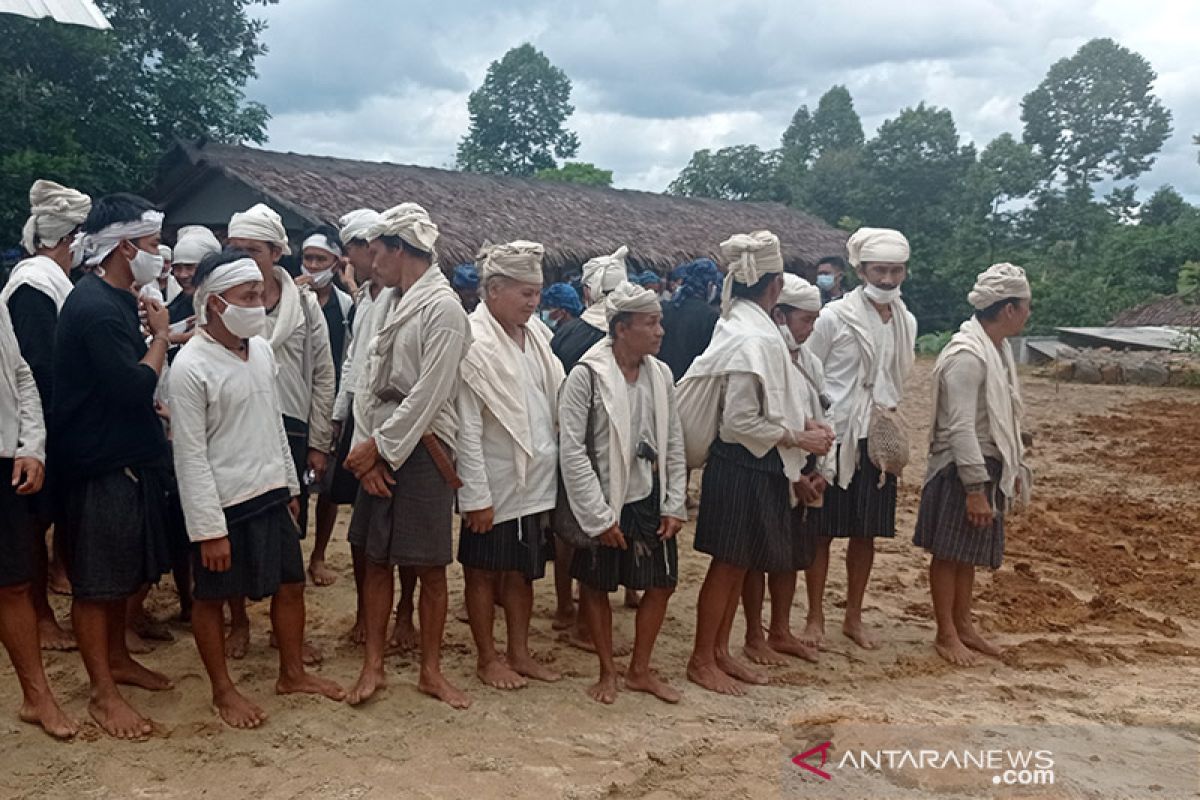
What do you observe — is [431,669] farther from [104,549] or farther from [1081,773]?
[1081,773]

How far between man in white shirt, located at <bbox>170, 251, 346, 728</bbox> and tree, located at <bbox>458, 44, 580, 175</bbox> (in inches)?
1184

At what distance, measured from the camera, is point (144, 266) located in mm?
3441

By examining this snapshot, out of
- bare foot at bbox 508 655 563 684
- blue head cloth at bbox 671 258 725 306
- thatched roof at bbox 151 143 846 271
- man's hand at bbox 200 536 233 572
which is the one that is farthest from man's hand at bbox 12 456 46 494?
thatched roof at bbox 151 143 846 271

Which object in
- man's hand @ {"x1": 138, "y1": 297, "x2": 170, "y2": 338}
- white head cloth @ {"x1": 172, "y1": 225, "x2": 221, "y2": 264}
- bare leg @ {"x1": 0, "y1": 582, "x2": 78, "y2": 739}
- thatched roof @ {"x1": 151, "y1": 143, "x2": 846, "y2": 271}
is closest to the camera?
bare leg @ {"x1": 0, "y1": 582, "x2": 78, "y2": 739}

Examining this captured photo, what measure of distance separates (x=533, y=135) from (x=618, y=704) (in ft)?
102

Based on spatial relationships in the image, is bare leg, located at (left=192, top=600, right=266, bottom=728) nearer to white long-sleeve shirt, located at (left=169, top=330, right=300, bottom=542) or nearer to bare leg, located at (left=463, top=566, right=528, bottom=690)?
white long-sleeve shirt, located at (left=169, top=330, right=300, bottom=542)

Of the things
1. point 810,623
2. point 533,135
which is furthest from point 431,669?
point 533,135

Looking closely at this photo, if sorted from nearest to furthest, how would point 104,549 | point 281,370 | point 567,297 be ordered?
point 104,549, point 281,370, point 567,297

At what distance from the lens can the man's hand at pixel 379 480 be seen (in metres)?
3.54

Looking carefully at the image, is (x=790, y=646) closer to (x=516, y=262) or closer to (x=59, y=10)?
(x=516, y=262)

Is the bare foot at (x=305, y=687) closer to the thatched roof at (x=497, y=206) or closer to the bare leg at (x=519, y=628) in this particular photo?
the bare leg at (x=519, y=628)

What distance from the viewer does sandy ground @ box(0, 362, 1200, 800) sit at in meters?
3.06

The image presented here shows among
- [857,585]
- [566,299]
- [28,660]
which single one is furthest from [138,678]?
[857,585]

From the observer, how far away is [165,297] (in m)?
5.70
